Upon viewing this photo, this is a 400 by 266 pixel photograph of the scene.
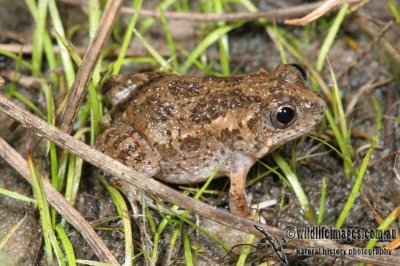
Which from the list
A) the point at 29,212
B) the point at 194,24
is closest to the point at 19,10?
the point at 194,24

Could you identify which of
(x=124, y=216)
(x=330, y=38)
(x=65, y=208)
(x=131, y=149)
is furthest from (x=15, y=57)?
(x=330, y=38)

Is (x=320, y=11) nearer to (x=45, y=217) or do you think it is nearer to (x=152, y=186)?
(x=152, y=186)

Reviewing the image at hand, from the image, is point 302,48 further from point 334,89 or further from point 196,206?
point 196,206

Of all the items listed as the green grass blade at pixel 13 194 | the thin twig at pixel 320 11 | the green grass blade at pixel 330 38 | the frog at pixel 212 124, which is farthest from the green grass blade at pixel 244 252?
the thin twig at pixel 320 11

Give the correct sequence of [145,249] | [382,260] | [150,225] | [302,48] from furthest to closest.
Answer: [302,48] → [150,225] → [145,249] → [382,260]

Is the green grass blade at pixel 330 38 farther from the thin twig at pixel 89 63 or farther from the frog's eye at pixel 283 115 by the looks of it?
the thin twig at pixel 89 63

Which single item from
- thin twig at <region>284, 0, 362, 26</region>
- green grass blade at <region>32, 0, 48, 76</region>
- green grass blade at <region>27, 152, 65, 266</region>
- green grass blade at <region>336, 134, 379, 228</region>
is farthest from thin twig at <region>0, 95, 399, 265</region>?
thin twig at <region>284, 0, 362, 26</region>
